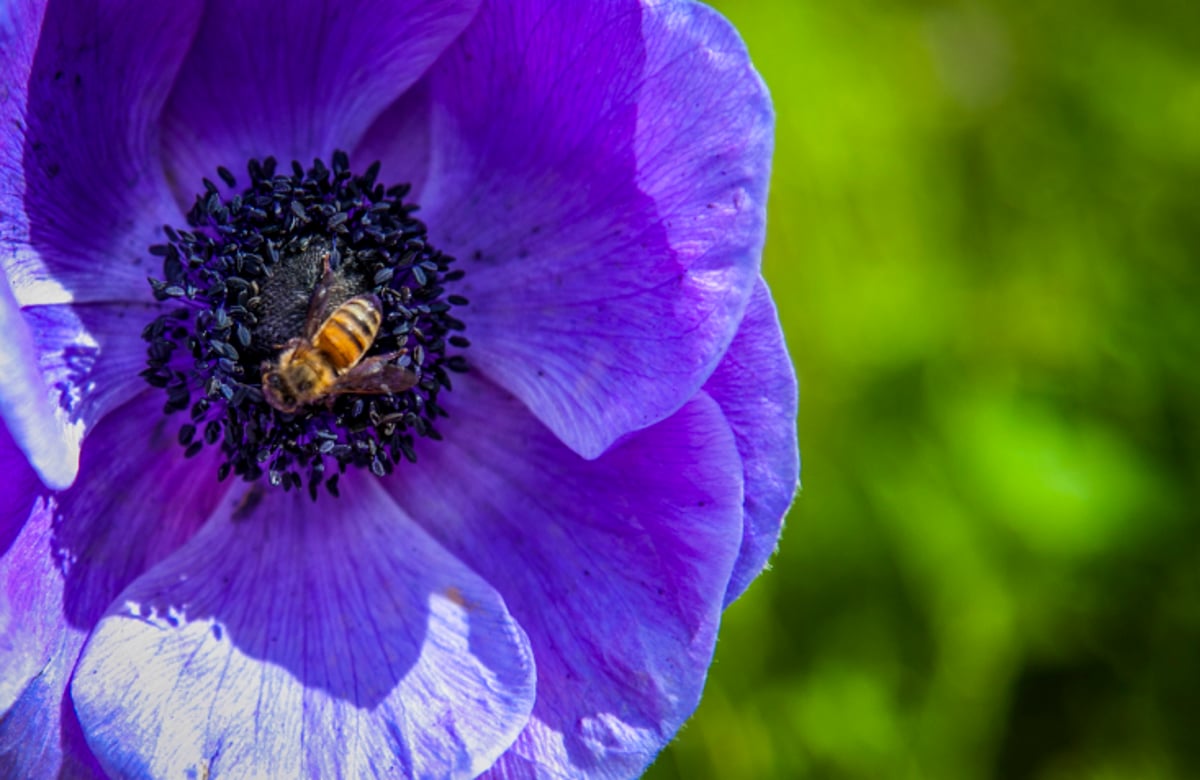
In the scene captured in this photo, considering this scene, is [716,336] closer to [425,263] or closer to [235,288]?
[425,263]

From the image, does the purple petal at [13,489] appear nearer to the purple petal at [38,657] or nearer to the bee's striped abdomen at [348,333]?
the purple petal at [38,657]

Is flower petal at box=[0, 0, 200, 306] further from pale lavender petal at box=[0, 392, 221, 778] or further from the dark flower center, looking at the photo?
pale lavender petal at box=[0, 392, 221, 778]

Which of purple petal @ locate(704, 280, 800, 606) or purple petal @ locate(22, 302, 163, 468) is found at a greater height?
purple petal @ locate(22, 302, 163, 468)

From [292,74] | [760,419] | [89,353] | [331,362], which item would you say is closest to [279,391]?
[331,362]

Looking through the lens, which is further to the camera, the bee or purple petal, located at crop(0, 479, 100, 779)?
the bee

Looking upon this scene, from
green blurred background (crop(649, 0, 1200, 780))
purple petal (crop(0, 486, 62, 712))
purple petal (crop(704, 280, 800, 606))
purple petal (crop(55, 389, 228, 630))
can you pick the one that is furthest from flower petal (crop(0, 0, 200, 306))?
green blurred background (crop(649, 0, 1200, 780))

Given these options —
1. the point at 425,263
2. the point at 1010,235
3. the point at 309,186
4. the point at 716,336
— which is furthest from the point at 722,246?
the point at 1010,235

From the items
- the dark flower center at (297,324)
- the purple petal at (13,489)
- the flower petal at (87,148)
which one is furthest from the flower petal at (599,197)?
the purple petal at (13,489)
